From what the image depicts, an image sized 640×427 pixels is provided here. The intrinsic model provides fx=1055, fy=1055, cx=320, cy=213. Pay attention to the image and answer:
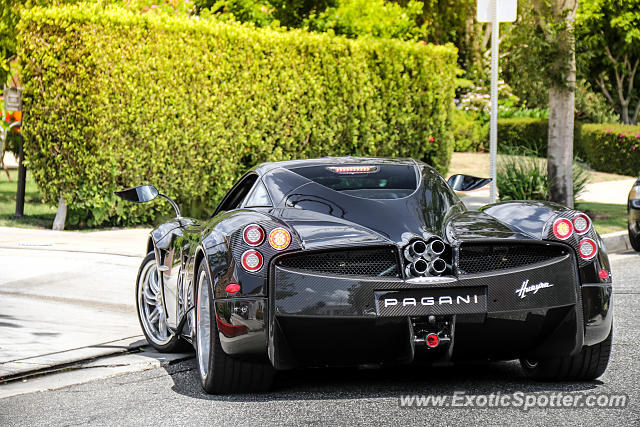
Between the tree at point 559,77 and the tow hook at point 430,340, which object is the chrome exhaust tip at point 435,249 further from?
the tree at point 559,77

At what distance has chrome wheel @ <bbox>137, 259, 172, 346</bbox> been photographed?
6.93 metres

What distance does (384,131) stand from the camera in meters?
18.4

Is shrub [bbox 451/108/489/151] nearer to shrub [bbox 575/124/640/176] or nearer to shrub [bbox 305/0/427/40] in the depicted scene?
shrub [bbox 575/124/640/176]

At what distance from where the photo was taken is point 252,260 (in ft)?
16.5

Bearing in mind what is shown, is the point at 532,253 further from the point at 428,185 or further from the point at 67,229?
the point at 67,229

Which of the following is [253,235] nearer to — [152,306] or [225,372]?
[225,372]

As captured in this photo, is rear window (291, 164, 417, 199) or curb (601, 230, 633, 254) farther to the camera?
curb (601, 230, 633, 254)

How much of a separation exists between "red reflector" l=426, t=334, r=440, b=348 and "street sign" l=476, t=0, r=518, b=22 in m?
7.56

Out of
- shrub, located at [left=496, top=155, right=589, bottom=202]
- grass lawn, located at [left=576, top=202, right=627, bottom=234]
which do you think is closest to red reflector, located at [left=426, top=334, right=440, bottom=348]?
grass lawn, located at [left=576, top=202, right=627, bottom=234]

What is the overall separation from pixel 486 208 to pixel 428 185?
0.39 m

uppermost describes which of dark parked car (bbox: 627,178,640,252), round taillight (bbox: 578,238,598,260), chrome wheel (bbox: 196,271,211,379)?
round taillight (bbox: 578,238,598,260)

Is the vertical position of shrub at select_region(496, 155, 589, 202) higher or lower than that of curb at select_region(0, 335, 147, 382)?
lower

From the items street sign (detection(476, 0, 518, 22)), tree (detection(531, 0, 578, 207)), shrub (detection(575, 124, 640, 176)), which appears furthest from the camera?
shrub (detection(575, 124, 640, 176))

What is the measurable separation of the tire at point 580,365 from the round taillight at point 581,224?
1.86 feet
